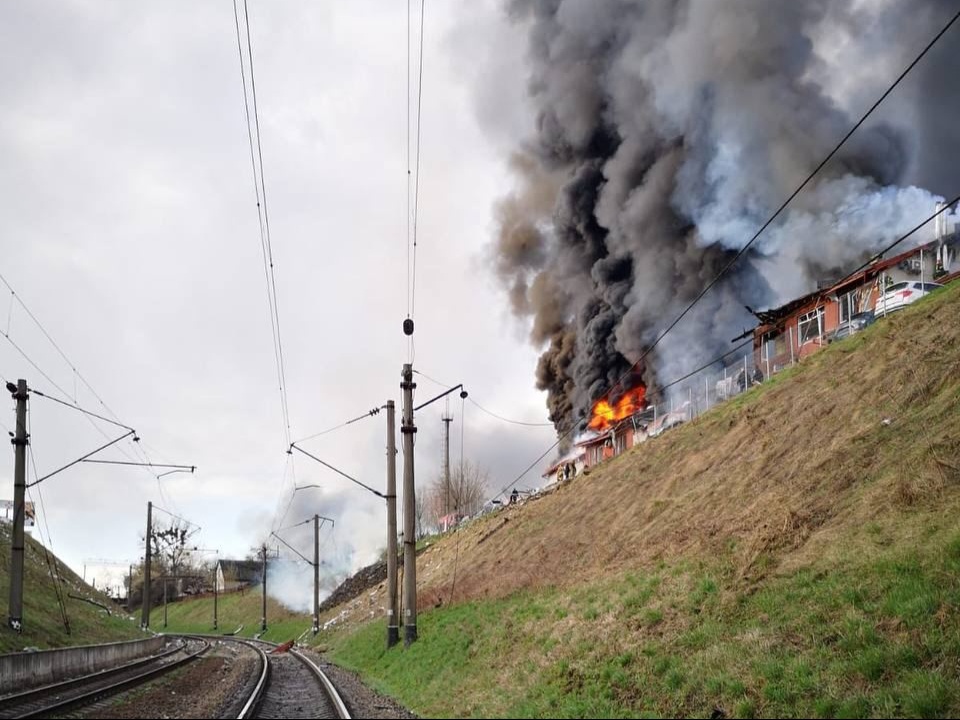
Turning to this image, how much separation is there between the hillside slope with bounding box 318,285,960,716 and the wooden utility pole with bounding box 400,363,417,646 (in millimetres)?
1256

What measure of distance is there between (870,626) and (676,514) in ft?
40.7

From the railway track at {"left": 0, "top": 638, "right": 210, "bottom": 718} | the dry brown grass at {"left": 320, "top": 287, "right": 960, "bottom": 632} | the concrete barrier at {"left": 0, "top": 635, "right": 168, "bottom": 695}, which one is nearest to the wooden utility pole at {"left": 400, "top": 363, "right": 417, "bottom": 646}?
the dry brown grass at {"left": 320, "top": 287, "right": 960, "bottom": 632}

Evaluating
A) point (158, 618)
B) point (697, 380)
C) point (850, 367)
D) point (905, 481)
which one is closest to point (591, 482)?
point (697, 380)

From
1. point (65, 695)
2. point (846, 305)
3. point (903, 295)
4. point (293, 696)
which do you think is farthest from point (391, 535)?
point (846, 305)

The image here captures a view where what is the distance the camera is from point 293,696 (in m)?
21.5

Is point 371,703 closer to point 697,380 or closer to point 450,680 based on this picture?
point 450,680

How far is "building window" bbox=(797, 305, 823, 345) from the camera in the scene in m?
41.5

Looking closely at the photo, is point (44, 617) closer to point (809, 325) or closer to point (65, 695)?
point (65, 695)

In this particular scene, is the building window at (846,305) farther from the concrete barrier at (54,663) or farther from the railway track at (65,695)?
the concrete barrier at (54,663)

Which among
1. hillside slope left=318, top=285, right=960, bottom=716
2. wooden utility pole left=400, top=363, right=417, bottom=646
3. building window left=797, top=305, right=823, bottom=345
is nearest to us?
hillside slope left=318, top=285, right=960, bottom=716

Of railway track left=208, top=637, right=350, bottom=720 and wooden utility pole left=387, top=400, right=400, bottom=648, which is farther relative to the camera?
wooden utility pole left=387, top=400, right=400, bottom=648

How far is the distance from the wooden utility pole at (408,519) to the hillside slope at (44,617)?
42.4 feet

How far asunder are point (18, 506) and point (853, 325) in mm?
32340

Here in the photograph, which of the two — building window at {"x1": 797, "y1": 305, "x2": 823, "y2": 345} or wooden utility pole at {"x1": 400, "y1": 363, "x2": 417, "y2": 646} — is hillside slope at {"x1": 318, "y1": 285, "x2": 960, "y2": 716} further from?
building window at {"x1": 797, "y1": 305, "x2": 823, "y2": 345}
